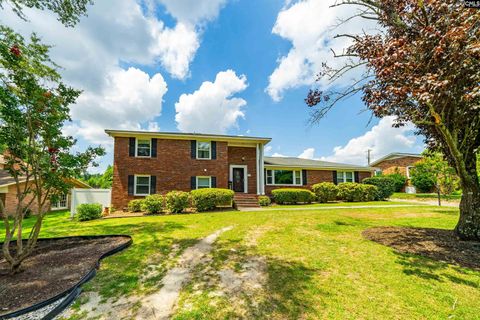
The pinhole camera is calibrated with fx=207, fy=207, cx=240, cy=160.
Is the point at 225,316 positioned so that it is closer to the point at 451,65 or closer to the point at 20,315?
the point at 20,315

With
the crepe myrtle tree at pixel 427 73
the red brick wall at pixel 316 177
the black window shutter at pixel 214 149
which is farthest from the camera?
the red brick wall at pixel 316 177

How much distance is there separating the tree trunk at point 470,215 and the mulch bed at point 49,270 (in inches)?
337

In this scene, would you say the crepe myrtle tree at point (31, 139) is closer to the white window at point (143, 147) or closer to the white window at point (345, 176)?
the white window at point (143, 147)

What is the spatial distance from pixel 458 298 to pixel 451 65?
12.9ft

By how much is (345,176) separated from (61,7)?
2097cm

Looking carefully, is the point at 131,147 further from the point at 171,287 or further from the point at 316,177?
the point at 316,177

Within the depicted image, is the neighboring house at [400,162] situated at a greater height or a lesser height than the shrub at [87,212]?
greater

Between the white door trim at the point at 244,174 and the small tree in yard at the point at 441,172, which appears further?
the white door trim at the point at 244,174

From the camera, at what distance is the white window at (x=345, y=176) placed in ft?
62.5

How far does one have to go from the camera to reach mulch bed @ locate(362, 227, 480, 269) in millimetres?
4281

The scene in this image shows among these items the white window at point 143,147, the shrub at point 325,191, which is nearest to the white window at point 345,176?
the shrub at point 325,191

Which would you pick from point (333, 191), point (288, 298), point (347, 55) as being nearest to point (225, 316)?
point (288, 298)

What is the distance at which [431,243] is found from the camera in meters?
5.16

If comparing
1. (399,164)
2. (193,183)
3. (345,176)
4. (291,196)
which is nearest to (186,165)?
(193,183)
